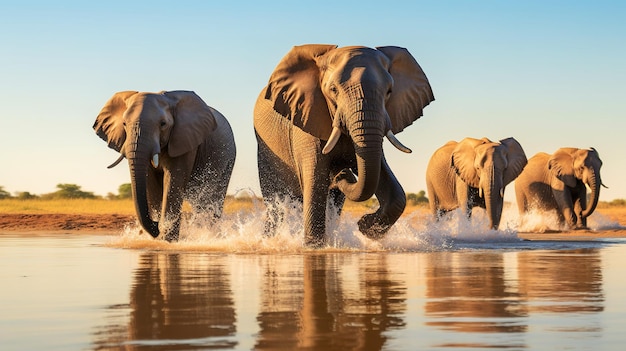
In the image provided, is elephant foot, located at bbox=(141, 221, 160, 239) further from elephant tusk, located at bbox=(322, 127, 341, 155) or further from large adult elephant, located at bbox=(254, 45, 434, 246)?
elephant tusk, located at bbox=(322, 127, 341, 155)

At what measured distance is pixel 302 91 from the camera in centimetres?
1426

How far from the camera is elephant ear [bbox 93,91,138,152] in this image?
58.5 feet

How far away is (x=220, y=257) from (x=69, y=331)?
6.78m

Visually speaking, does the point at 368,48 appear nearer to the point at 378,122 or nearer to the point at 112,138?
the point at 378,122

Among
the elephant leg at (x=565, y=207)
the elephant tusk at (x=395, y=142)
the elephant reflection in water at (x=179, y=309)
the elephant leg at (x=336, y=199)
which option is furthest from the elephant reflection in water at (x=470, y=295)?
the elephant leg at (x=565, y=207)

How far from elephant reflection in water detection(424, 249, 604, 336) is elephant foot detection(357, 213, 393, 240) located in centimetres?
197

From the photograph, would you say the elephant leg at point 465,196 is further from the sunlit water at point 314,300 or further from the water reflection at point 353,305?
the water reflection at point 353,305

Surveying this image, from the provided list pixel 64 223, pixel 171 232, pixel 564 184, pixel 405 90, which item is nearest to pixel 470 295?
pixel 405 90

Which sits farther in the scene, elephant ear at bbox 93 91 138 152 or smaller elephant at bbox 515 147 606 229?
smaller elephant at bbox 515 147 606 229

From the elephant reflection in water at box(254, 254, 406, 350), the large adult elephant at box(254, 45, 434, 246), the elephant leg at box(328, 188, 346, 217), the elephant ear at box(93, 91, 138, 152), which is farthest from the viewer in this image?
the elephant ear at box(93, 91, 138, 152)

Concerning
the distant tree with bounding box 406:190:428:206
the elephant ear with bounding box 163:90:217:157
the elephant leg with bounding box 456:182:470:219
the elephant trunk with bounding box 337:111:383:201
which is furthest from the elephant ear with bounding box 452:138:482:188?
the distant tree with bounding box 406:190:428:206

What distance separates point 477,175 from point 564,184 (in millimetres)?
6596

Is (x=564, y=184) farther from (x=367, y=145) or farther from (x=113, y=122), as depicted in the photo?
(x=367, y=145)

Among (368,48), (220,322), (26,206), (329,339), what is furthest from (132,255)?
(26,206)
